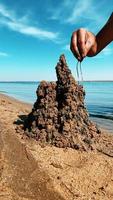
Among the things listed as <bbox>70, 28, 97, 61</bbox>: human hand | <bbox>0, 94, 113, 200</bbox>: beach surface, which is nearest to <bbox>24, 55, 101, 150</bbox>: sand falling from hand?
<bbox>0, 94, 113, 200</bbox>: beach surface

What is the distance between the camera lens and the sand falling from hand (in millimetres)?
9930

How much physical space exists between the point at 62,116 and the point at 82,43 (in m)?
8.39

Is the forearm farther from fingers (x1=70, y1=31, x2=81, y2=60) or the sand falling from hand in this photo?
the sand falling from hand

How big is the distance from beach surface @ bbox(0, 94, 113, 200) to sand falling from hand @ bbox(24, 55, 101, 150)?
296 millimetres

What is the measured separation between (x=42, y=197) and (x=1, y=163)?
150 centimetres

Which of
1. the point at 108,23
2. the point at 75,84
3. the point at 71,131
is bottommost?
the point at 71,131

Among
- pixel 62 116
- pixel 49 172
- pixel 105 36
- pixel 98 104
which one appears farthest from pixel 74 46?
pixel 98 104

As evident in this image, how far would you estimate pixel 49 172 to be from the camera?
802 centimetres

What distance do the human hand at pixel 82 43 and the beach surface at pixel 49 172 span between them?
5156 millimetres

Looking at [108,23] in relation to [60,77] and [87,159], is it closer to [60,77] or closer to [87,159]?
[87,159]

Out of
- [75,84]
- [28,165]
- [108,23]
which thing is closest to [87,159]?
[28,165]

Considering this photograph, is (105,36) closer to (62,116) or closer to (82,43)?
(82,43)

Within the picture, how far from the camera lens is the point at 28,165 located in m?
8.16

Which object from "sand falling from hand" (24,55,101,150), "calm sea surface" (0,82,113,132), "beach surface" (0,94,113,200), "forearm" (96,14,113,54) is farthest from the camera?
"calm sea surface" (0,82,113,132)
